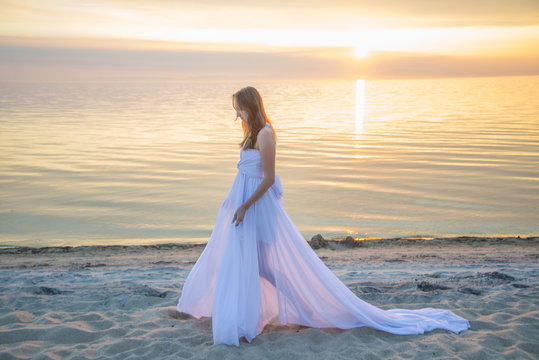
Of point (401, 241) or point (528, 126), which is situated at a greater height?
point (528, 126)

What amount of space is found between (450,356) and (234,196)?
2.37 m

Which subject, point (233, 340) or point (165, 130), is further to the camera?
point (165, 130)

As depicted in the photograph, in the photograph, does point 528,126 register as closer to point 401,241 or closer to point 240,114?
point 401,241

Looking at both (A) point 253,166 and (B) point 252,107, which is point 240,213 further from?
(B) point 252,107

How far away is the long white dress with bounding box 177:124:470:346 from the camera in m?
4.16

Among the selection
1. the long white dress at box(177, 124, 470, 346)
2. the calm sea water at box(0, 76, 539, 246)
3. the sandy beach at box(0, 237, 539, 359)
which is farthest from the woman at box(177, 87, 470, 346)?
the calm sea water at box(0, 76, 539, 246)

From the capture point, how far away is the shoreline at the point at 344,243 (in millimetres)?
9078

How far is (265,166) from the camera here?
4.12m

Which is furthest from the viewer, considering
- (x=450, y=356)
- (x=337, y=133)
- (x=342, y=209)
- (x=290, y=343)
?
(x=337, y=133)

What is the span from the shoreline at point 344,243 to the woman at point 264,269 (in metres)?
4.62

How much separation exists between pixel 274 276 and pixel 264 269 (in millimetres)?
116

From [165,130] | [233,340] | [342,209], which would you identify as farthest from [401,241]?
[165,130]

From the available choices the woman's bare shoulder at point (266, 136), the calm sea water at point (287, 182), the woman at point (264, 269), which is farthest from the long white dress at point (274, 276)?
the calm sea water at point (287, 182)

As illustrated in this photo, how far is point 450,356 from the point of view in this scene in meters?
3.82
